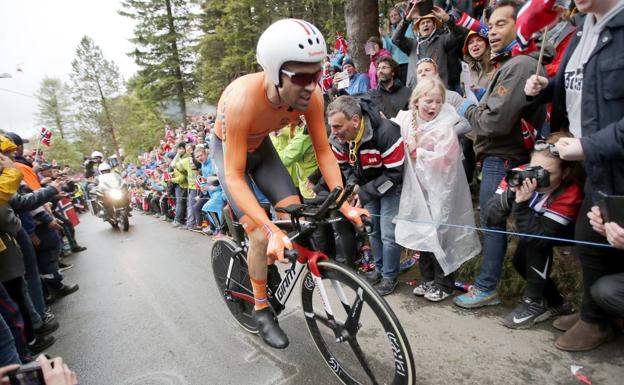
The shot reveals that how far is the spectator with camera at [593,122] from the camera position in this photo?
68.5 inches

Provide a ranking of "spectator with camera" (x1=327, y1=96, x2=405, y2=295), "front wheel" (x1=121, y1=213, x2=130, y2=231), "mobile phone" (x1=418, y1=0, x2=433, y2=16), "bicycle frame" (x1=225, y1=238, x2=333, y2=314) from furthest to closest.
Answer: "front wheel" (x1=121, y1=213, x2=130, y2=231)
"mobile phone" (x1=418, y1=0, x2=433, y2=16)
"spectator with camera" (x1=327, y1=96, x2=405, y2=295)
"bicycle frame" (x1=225, y1=238, x2=333, y2=314)

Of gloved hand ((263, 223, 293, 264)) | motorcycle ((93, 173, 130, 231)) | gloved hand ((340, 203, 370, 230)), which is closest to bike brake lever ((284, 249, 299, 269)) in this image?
gloved hand ((263, 223, 293, 264))

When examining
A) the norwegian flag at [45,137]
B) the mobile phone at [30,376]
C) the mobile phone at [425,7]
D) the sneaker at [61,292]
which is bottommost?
the sneaker at [61,292]

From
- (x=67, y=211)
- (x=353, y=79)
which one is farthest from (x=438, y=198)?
(x=67, y=211)

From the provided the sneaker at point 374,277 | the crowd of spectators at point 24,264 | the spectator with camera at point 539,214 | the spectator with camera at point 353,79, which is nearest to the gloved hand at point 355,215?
the spectator with camera at point 539,214

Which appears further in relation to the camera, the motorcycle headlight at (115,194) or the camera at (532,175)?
the motorcycle headlight at (115,194)

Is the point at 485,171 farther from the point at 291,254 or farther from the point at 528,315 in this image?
the point at 291,254

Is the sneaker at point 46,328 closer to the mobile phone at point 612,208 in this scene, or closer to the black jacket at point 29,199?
the black jacket at point 29,199

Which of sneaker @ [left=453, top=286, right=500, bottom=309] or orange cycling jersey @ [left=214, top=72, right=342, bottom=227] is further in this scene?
sneaker @ [left=453, top=286, right=500, bottom=309]

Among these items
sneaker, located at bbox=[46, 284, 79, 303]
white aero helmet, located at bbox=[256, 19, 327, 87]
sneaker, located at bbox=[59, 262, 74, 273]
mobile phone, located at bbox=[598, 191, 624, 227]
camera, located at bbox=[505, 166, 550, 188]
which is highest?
white aero helmet, located at bbox=[256, 19, 327, 87]

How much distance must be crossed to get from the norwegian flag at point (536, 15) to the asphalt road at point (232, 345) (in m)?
2.15

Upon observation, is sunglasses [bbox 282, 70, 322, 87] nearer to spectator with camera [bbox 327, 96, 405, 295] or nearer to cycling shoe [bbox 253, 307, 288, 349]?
spectator with camera [bbox 327, 96, 405, 295]

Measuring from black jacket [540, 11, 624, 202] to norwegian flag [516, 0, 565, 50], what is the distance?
11.6 inches

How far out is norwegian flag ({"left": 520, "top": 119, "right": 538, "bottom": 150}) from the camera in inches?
101
